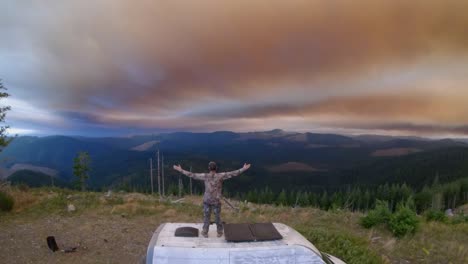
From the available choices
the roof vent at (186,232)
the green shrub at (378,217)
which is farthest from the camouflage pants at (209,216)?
the green shrub at (378,217)

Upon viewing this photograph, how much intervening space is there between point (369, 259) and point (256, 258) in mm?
6634

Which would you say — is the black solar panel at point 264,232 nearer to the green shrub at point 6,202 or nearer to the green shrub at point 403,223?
the green shrub at point 403,223

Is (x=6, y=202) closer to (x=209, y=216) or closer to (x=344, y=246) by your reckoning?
(x=209, y=216)

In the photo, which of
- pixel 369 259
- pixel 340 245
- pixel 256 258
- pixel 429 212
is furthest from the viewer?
pixel 429 212

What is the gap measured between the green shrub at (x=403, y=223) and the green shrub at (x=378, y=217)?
0.45 m

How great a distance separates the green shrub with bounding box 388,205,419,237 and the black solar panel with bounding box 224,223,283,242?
10.9m

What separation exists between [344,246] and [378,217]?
19.7ft

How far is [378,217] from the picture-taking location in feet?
50.8

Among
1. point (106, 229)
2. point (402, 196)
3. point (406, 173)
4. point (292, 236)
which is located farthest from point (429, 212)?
point (406, 173)

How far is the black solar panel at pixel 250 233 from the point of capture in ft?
18.3

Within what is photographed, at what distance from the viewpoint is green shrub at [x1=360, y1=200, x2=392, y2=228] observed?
1536 centimetres

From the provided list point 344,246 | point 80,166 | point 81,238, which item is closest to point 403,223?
point 344,246

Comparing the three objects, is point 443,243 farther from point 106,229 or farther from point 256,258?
point 106,229

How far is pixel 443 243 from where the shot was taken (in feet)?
43.7
